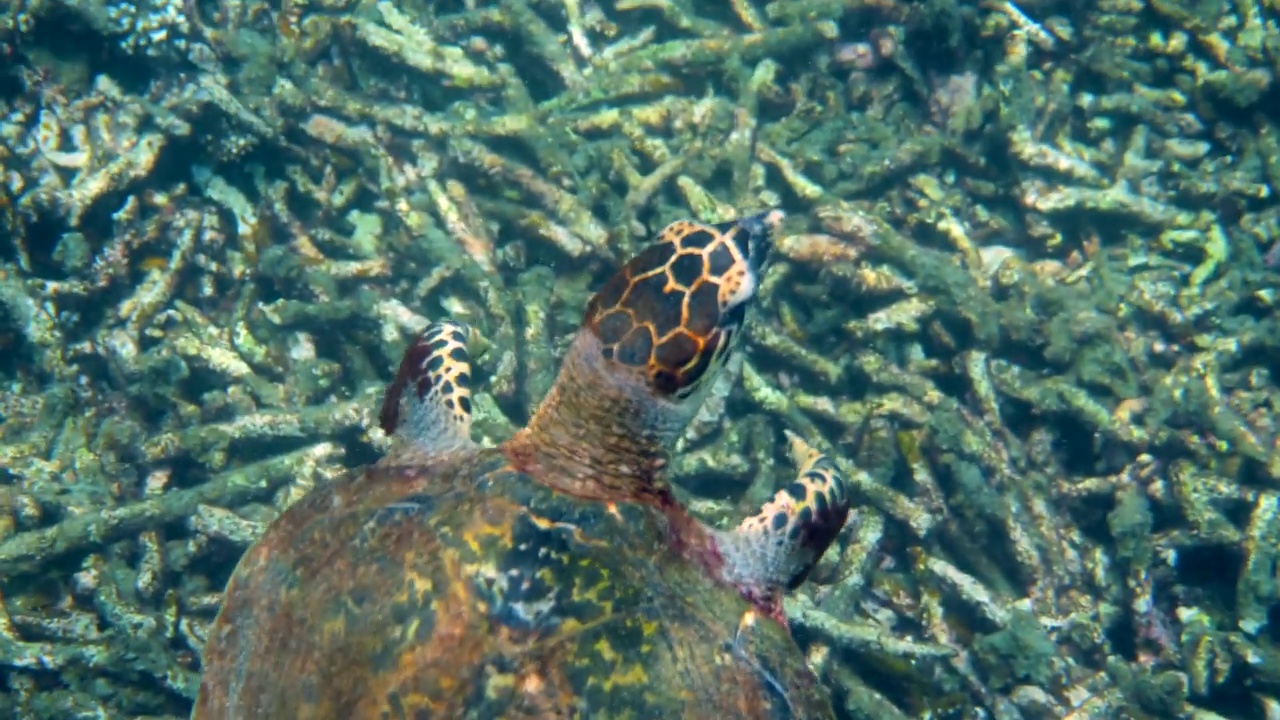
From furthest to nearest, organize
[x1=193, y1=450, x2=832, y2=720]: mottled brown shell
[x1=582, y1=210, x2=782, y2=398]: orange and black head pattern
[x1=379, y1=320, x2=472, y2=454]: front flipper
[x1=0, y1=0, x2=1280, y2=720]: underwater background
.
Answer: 1. [x1=0, y1=0, x2=1280, y2=720]: underwater background
2. [x1=379, y1=320, x2=472, y2=454]: front flipper
3. [x1=582, y1=210, x2=782, y2=398]: orange and black head pattern
4. [x1=193, y1=450, x2=832, y2=720]: mottled brown shell

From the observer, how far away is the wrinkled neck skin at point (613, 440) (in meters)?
2.21

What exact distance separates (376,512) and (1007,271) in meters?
3.63

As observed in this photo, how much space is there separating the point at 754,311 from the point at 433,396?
1885mm

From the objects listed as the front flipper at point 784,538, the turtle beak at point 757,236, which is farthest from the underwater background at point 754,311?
the turtle beak at point 757,236

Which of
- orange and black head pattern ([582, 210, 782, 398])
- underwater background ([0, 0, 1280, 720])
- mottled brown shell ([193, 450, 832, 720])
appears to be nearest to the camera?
mottled brown shell ([193, 450, 832, 720])

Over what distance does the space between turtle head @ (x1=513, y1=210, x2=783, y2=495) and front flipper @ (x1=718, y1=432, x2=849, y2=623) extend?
395 mm

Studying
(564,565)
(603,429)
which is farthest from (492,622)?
(603,429)

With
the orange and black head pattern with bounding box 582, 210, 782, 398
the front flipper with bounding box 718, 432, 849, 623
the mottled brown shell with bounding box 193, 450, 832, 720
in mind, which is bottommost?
the front flipper with bounding box 718, 432, 849, 623

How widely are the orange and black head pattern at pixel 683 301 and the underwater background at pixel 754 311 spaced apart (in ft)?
4.24

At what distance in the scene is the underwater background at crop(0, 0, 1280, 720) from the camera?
10.8 ft

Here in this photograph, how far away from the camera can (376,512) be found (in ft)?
6.61

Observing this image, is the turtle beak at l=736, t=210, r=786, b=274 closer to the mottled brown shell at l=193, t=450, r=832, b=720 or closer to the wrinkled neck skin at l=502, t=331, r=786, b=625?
the wrinkled neck skin at l=502, t=331, r=786, b=625

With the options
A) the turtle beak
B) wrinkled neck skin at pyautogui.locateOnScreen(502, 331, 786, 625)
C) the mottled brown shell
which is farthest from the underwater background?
the turtle beak

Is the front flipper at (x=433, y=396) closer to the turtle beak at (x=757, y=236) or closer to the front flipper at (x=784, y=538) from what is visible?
the front flipper at (x=784, y=538)
